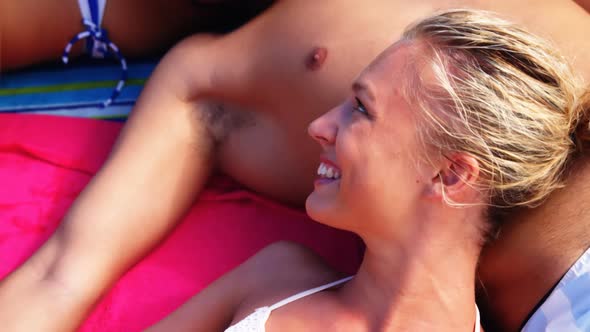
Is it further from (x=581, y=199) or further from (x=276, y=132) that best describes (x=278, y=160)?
(x=581, y=199)

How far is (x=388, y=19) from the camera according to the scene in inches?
51.3

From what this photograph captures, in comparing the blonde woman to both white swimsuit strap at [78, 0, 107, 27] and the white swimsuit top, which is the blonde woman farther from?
white swimsuit strap at [78, 0, 107, 27]

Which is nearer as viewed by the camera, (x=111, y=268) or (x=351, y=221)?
(x=351, y=221)

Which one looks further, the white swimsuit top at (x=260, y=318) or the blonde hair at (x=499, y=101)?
the white swimsuit top at (x=260, y=318)

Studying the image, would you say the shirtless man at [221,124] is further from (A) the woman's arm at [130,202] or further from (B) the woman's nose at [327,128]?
(B) the woman's nose at [327,128]

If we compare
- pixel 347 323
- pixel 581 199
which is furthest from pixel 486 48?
pixel 347 323

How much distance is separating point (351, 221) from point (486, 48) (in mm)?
328

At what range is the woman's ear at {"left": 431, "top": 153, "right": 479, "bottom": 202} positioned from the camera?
38.5 inches

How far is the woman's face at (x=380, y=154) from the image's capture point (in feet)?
3.31

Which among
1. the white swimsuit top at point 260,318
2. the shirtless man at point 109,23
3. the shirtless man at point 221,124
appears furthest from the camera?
the shirtless man at point 109,23

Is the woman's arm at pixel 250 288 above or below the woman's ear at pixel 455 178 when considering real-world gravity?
below

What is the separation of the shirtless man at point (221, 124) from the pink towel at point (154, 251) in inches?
2.0

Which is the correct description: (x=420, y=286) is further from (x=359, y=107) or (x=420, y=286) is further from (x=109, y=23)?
(x=109, y=23)

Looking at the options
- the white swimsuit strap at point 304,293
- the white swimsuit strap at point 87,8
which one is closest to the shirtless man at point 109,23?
the white swimsuit strap at point 87,8
